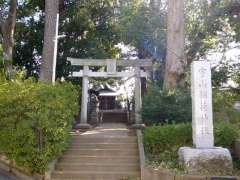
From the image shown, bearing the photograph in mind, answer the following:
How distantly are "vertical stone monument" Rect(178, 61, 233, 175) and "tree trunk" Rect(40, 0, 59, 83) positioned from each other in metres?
6.94

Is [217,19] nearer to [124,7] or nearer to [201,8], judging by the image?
[201,8]

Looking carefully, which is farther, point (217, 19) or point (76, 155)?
point (217, 19)

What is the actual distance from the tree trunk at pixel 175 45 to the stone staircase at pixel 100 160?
337 cm

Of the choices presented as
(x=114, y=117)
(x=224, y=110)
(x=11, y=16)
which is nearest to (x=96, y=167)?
(x=224, y=110)

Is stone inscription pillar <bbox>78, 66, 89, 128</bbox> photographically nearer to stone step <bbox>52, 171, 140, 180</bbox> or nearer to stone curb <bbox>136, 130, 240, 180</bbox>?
stone step <bbox>52, 171, 140, 180</bbox>

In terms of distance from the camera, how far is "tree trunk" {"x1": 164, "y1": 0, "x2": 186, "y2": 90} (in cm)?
1489

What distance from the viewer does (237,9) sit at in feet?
63.8

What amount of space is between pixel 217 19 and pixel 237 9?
1197 mm

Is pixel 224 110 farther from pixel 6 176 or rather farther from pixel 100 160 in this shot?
pixel 6 176

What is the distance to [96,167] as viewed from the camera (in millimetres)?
10805

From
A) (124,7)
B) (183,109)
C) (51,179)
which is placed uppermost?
(124,7)

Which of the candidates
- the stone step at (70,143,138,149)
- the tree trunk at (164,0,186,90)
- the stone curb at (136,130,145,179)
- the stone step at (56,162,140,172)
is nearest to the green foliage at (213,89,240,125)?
the tree trunk at (164,0,186,90)

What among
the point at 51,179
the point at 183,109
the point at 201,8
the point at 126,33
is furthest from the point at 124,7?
the point at 51,179

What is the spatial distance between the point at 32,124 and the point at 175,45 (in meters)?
6.92
